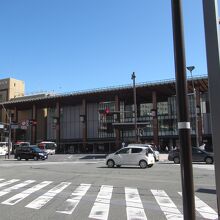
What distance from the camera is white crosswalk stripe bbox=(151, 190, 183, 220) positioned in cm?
846

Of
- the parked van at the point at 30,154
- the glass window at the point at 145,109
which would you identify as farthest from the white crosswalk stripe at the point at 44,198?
the glass window at the point at 145,109

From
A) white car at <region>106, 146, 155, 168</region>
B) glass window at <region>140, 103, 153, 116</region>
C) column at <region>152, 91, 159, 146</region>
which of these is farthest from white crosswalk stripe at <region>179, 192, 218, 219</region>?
glass window at <region>140, 103, 153, 116</region>

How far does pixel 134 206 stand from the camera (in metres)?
9.81

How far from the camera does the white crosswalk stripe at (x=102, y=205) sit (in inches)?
339

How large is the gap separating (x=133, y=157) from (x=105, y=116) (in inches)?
2458

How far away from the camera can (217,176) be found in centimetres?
425

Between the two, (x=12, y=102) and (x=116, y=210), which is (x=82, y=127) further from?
(x=116, y=210)

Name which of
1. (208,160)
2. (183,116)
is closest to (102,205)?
(183,116)

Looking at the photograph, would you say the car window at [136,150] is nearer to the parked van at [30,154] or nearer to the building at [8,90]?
the parked van at [30,154]

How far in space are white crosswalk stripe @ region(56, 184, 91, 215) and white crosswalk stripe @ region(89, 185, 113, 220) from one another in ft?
1.89

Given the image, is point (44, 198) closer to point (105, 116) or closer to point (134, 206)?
point (134, 206)

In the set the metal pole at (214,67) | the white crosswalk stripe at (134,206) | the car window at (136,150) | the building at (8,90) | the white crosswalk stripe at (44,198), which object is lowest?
the white crosswalk stripe at (134,206)

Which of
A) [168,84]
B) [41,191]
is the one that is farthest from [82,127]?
[41,191]

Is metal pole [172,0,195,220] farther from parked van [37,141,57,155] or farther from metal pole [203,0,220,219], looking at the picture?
parked van [37,141,57,155]
